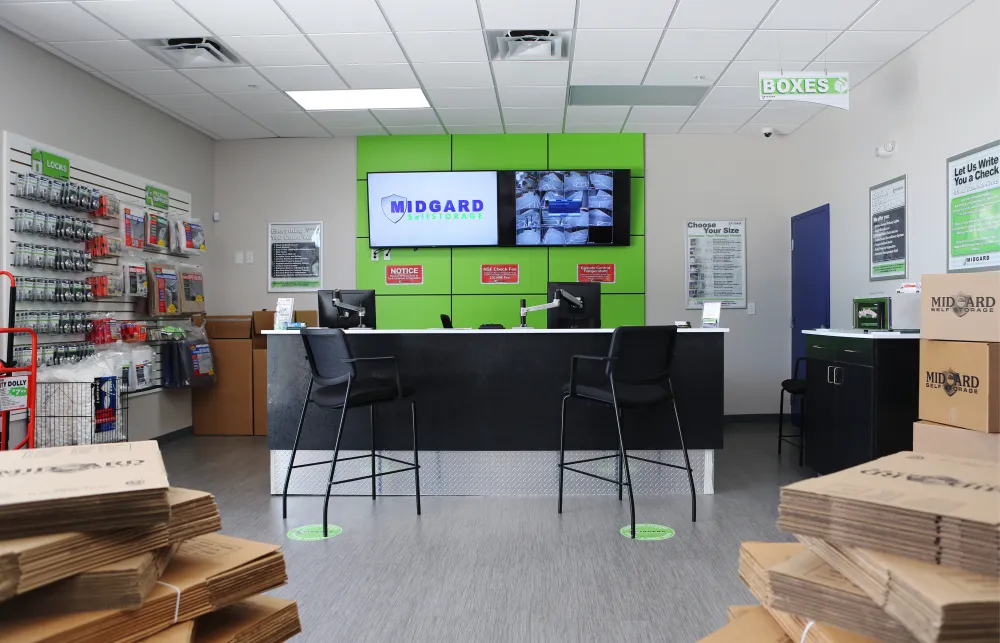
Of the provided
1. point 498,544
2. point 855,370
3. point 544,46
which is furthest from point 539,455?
point 544,46

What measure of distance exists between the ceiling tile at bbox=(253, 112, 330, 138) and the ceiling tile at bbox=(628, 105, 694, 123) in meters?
3.05

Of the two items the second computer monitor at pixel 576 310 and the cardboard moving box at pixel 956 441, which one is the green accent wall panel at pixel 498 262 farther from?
the cardboard moving box at pixel 956 441

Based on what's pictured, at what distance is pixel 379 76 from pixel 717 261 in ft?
12.3

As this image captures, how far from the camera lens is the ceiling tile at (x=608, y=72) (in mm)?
4957

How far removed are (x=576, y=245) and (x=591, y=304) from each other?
2284 mm

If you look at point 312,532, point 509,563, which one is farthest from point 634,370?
point 312,532

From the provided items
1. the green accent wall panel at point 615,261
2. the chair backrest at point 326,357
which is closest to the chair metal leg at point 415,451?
the chair backrest at point 326,357

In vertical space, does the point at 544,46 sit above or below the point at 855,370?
above

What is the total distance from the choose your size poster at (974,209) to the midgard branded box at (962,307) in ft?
2.54

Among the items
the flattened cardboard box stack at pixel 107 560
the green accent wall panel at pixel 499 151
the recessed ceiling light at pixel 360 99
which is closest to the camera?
the flattened cardboard box stack at pixel 107 560

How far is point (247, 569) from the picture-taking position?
136 cm

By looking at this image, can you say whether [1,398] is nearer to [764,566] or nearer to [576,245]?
[764,566]

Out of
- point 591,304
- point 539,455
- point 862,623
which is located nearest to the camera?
point 862,623

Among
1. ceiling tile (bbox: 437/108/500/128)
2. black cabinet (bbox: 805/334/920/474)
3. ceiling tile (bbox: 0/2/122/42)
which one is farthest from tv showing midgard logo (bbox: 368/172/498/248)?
black cabinet (bbox: 805/334/920/474)
